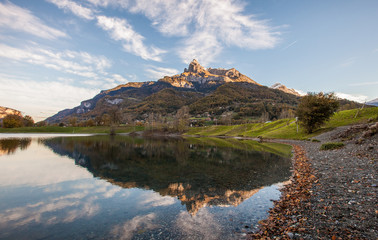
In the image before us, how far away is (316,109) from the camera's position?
2275 inches

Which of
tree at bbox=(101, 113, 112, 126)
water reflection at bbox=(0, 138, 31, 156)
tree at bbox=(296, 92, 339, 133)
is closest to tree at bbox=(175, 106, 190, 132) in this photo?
tree at bbox=(101, 113, 112, 126)

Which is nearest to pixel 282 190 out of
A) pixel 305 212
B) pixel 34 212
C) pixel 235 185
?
pixel 235 185

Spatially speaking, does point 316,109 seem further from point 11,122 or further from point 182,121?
point 11,122

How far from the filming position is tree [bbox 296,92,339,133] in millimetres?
57062

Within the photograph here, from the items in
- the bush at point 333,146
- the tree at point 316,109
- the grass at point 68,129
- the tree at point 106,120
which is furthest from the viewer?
the tree at point 106,120

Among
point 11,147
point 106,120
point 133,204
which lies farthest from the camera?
point 106,120

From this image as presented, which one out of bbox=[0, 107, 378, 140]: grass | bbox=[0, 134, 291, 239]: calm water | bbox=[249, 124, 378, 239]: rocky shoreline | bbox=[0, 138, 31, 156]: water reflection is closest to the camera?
bbox=[249, 124, 378, 239]: rocky shoreline

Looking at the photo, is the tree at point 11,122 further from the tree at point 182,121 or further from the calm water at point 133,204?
the calm water at point 133,204

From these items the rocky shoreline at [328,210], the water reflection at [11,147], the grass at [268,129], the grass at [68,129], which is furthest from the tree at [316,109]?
the grass at [68,129]

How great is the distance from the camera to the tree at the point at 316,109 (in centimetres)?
5706

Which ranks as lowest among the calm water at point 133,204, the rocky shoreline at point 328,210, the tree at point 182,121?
the calm water at point 133,204

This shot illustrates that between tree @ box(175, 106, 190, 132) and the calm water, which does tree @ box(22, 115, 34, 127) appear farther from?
the calm water

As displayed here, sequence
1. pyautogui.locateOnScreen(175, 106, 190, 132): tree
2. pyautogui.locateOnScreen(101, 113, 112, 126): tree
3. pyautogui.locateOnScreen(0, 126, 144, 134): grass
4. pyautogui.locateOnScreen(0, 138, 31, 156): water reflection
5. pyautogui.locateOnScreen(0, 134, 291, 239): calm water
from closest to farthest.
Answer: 1. pyautogui.locateOnScreen(0, 134, 291, 239): calm water
2. pyautogui.locateOnScreen(0, 138, 31, 156): water reflection
3. pyautogui.locateOnScreen(175, 106, 190, 132): tree
4. pyautogui.locateOnScreen(0, 126, 144, 134): grass
5. pyautogui.locateOnScreen(101, 113, 112, 126): tree

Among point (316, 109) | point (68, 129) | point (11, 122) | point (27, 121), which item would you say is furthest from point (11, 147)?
point (27, 121)
